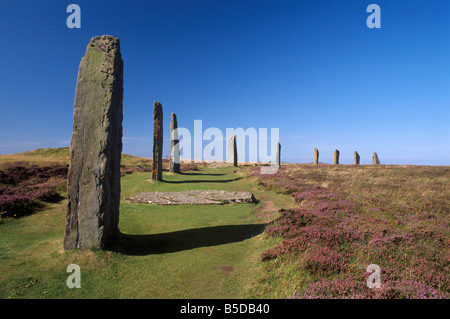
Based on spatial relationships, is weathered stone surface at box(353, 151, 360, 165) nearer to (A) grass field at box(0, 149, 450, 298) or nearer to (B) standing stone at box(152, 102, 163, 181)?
(A) grass field at box(0, 149, 450, 298)

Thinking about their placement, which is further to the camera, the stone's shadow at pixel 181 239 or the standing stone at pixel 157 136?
the standing stone at pixel 157 136

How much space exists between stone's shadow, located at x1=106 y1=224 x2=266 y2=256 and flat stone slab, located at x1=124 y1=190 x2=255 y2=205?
135 inches

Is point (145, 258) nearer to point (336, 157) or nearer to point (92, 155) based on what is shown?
point (92, 155)

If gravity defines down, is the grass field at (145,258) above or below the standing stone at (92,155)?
below

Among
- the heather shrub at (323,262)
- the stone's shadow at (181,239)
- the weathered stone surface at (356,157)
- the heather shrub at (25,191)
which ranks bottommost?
the stone's shadow at (181,239)

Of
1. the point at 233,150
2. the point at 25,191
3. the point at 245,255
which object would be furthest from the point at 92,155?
the point at 233,150

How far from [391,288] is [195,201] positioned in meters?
9.25

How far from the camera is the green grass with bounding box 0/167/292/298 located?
468 centimetres

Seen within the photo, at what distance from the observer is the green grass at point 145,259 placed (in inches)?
184

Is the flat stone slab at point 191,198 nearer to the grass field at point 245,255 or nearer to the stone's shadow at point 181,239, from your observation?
the grass field at point 245,255

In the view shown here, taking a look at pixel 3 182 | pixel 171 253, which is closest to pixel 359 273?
pixel 171 253

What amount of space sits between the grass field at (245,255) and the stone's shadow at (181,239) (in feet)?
0.12

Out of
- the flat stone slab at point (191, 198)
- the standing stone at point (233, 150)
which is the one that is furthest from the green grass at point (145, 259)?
the standing stone at point (233, 150)
